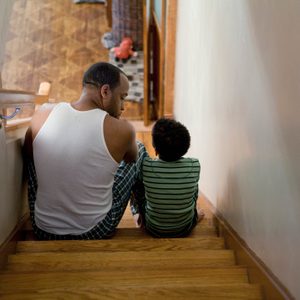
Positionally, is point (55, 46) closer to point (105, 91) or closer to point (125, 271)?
point (105, 91)

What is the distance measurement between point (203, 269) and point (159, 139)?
631 millimetres

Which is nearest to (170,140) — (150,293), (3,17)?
(150,293)

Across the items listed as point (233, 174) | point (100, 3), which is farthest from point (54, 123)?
point (100, 3)

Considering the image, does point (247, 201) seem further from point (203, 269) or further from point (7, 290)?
point (7, 290)

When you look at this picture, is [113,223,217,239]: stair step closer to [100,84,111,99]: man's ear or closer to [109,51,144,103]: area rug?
[100,84,111,99]: man's ear

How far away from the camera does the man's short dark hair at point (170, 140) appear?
1726mm

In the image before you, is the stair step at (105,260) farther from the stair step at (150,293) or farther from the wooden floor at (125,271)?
the stair step at (150,293)

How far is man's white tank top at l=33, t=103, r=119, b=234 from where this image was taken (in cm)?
154

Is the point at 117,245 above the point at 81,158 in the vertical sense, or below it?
below

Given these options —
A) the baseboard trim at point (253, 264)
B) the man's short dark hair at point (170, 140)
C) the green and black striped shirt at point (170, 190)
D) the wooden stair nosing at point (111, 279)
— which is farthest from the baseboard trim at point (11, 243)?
the baseboard trim at point (253, 264)

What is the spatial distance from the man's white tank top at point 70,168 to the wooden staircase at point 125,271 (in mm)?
116

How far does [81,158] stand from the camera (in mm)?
1537

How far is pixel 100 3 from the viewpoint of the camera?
6359mm

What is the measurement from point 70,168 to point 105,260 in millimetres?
392
